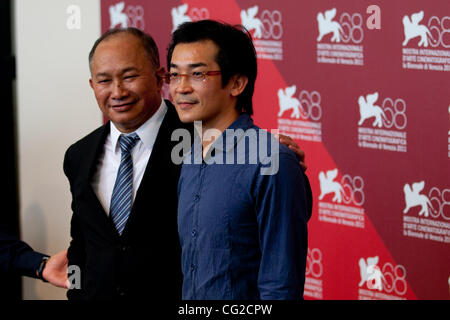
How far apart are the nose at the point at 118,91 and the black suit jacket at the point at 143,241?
0.15m

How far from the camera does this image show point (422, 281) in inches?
109

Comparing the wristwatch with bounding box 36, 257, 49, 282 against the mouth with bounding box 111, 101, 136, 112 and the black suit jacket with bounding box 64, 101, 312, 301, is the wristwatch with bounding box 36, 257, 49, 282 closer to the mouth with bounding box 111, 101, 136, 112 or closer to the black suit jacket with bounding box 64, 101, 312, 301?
the black suit jacket with bounding box 64, 101, 312, 301

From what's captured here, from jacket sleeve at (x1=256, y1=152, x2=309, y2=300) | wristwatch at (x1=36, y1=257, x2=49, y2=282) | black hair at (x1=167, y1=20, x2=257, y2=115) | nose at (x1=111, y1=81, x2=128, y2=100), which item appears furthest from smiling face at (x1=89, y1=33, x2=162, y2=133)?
wristwatch at (x1=36, y1=257, x2=49, y2=282)

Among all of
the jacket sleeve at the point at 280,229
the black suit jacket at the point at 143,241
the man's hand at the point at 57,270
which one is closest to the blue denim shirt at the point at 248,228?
the jacket sleeve at the point at 280,229

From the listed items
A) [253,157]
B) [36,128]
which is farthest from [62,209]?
[253,157]

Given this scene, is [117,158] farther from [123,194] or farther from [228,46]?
[228,46]

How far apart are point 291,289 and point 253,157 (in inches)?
12.6

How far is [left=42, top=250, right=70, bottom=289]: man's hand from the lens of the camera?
106 inches

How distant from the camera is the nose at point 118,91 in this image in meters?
2.19

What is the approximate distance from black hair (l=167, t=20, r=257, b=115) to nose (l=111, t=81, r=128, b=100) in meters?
0.31

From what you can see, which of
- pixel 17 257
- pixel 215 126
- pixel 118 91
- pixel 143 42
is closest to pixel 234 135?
pixel 215 126

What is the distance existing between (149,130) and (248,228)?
61cm

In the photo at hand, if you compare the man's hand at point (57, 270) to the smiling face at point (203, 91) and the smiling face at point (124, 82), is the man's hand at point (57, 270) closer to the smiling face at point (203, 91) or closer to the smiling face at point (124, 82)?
the smiling face at point (124, 82)
